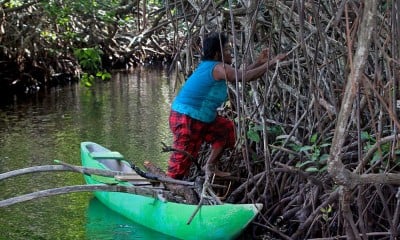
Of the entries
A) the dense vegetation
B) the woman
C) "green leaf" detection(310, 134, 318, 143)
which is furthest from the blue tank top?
"green leaf" detection(310, 134, 318, 143)

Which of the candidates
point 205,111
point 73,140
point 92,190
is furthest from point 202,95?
point 73,140

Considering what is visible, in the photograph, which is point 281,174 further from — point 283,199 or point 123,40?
point 123,40

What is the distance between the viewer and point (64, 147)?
31.6ft

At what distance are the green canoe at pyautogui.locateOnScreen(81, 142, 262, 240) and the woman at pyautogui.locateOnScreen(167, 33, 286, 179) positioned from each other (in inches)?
13.6

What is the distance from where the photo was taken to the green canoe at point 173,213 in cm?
518

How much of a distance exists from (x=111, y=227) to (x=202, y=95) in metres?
1.40

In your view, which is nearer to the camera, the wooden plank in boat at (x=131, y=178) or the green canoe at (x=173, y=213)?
the green canoe at (x=173, y=213)

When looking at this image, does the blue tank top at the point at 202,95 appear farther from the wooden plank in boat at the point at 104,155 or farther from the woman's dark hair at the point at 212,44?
the wooden plank in boat at the point at 104,155

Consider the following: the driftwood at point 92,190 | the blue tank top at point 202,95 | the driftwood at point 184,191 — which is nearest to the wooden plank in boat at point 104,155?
the driftwood at point 184,191

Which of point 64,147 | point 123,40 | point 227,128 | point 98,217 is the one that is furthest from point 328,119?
point 123,40

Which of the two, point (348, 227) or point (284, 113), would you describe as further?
point (284, 113)

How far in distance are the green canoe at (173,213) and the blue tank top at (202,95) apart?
678 millimetres

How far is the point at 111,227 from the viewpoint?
6328mm

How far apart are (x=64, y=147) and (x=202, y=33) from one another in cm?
413
